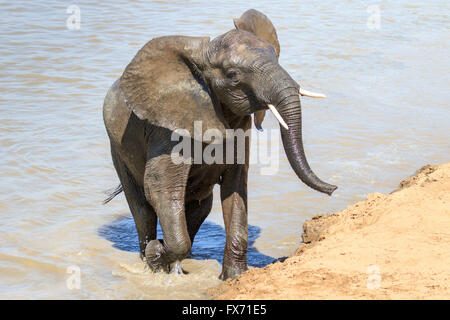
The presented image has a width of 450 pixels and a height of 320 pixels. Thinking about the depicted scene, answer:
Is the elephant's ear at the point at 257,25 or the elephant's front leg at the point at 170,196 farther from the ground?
the elephant's ear at the point at 257,25

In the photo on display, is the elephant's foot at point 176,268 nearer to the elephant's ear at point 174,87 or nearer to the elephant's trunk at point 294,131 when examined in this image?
the elephant's ear at point 174,87

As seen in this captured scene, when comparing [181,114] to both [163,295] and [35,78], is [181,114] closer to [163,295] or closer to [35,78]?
[163,295]

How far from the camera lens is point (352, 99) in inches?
558

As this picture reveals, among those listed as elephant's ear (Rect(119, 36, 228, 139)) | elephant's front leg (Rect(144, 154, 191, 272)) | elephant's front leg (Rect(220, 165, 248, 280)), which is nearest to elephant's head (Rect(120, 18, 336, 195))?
elephant's ear (Rect(119, 36, 228, 139))

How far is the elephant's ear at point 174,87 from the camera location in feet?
21.2

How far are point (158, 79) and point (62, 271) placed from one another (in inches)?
86.4

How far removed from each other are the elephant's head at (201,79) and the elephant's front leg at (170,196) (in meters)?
0.39

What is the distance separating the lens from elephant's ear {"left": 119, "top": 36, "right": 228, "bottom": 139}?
6.47 metres

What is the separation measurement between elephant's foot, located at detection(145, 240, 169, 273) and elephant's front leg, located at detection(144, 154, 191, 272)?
0.87 feet

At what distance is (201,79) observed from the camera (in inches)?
256
